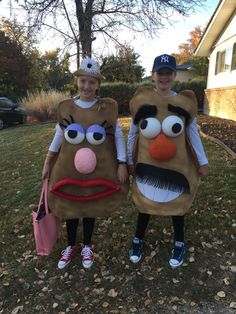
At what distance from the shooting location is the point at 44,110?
17.8 m

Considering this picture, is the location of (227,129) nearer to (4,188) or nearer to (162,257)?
(4,188)

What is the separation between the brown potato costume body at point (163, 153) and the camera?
3.02 m

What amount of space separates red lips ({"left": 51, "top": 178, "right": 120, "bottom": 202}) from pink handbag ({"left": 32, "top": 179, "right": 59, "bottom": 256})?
0.22 metres

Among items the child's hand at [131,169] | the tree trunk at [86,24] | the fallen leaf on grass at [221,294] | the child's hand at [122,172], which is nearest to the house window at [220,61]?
the tree trunk at [86,24]

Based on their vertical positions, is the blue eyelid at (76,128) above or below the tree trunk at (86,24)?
below

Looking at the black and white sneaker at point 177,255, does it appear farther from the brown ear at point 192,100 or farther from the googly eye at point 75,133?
the googly eye at point 75,133

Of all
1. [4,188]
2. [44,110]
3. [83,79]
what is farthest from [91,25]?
[83,79]

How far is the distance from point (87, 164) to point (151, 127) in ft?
2.18

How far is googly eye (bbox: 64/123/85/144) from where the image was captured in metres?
3.08

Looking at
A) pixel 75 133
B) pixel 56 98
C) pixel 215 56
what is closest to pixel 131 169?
pixel 75 133

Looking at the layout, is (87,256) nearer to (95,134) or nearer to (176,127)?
(95,134)

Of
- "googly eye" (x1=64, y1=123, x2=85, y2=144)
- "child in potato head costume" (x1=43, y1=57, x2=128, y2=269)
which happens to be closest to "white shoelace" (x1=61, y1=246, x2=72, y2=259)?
"child in potato head costume" (x1=43, y1=57, x2=128, y2=269)

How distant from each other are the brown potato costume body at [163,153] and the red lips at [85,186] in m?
0.26

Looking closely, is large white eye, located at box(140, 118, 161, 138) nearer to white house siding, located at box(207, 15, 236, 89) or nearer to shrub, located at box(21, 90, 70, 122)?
white house siding, located at box(207, 15, 236, 89)
